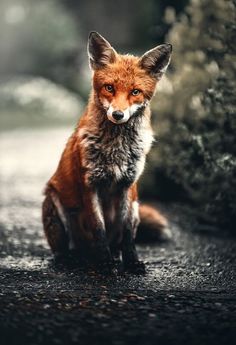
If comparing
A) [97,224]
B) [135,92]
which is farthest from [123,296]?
[135,92]

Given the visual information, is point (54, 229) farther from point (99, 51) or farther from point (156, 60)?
point (156, 60)

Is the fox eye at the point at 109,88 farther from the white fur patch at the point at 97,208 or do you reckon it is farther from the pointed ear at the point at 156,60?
the white fur patch at the point at 97,208

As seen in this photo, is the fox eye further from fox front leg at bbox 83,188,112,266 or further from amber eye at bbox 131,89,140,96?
fox front leg at bbox 83,188,112,266

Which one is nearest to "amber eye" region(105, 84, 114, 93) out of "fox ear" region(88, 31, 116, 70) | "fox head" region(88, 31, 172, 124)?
"fox head" region(88, 31, 172, 124)

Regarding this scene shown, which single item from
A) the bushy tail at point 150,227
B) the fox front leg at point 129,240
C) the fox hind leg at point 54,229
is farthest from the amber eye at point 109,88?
the bushy tail at point 150,227

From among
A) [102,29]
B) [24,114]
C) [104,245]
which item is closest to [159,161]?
[104,245]

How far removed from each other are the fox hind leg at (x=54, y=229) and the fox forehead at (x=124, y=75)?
4.20 ft

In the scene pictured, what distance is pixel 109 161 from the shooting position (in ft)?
15.3

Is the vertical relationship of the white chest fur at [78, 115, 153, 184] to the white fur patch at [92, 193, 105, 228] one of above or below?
above

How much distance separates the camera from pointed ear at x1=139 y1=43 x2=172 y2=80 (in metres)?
4.55

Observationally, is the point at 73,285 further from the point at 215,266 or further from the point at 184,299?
the point at 215,266

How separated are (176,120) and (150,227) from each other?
7.54 feet

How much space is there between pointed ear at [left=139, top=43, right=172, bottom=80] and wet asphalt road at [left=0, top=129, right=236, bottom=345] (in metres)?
1.75

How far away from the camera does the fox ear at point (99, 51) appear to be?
4.57 m
